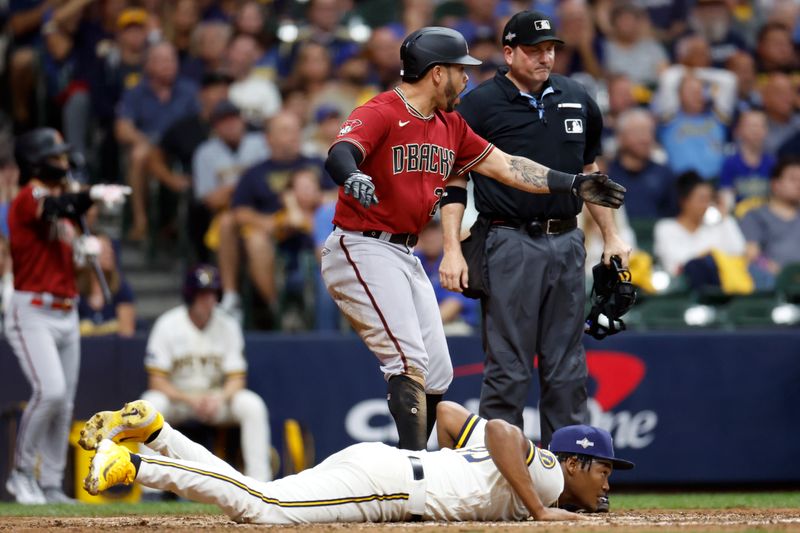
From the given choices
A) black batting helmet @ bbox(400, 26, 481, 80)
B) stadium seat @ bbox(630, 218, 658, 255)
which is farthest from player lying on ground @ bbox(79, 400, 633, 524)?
stadium seat @ bbox(630, 218, 658, 255)

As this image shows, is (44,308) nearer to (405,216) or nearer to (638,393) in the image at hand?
(405,216)

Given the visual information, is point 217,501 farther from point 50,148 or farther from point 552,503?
point 50,148

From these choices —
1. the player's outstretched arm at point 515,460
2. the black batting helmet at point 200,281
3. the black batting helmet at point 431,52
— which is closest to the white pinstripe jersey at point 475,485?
the player's outstretched arm at point 515,460

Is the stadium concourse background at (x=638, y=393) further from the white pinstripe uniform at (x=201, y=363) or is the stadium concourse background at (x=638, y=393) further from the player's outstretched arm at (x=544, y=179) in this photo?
the player's outstretched arm at (x=544, y=179)

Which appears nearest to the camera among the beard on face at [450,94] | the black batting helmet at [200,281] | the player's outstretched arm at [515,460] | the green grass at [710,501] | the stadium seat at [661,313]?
the player's outstretched arm at [515,460]

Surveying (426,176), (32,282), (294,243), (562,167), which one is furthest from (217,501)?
(294,243)

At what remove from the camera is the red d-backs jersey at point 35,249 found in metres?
8.44

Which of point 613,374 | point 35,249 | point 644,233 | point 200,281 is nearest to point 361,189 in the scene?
point 35,249

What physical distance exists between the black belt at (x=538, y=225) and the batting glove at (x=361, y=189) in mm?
1531

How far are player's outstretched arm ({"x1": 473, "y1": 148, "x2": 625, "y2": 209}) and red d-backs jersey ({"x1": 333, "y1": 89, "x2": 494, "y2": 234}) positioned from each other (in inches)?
13.4

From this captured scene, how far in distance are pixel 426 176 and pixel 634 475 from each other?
4306 mm

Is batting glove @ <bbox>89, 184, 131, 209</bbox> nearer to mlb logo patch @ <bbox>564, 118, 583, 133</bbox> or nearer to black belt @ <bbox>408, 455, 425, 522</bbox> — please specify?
mlb logo patch @ <bbox>564, 118, 583, 133</bbox>

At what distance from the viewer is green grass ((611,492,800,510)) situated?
725cm

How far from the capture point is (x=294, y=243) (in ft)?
34.6
